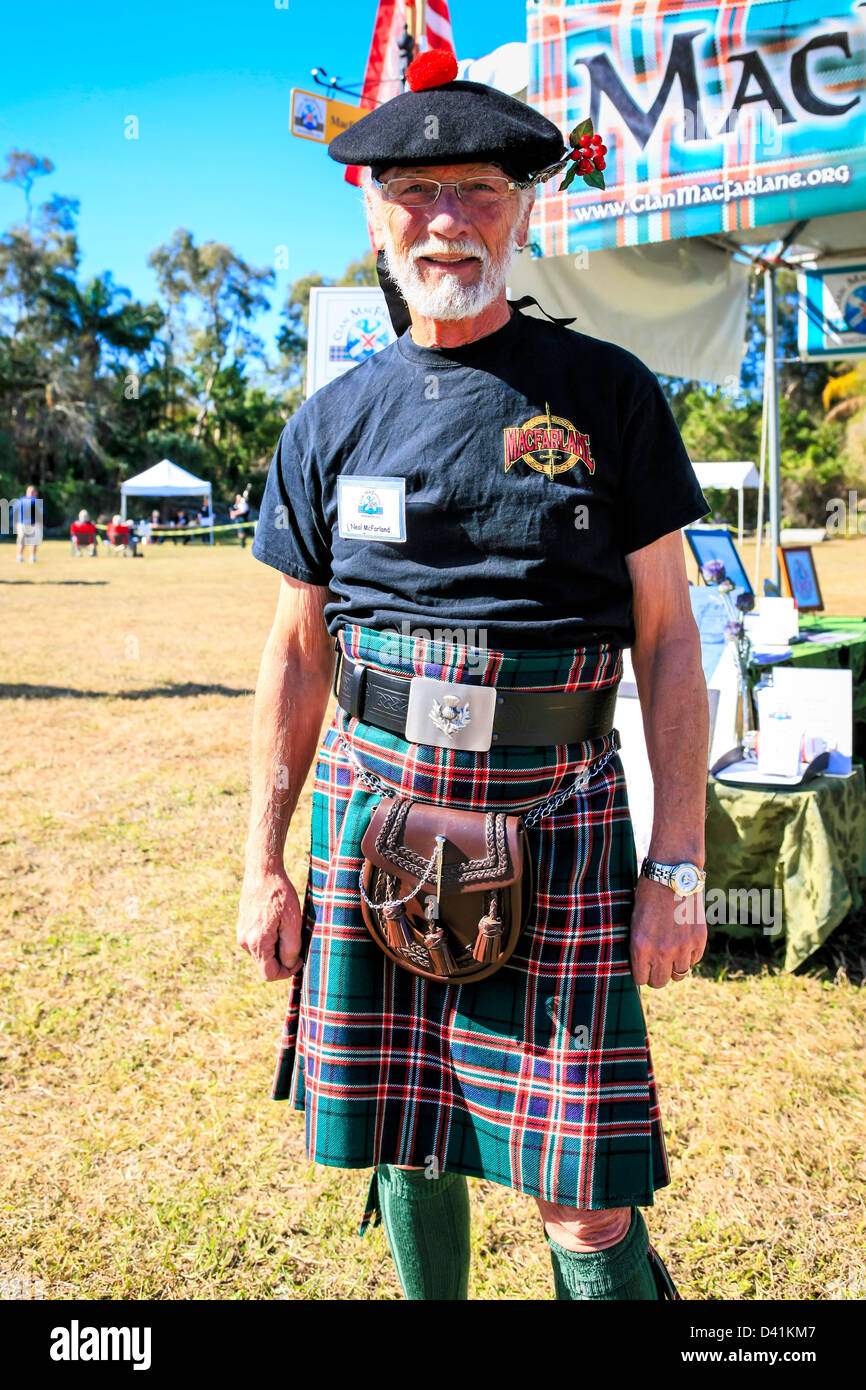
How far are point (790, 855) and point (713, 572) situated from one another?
1.29 meters

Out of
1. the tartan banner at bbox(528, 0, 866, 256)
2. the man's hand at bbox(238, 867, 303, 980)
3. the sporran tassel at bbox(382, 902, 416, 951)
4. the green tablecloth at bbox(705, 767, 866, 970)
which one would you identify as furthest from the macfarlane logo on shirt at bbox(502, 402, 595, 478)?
the tartan banner at bbox(528, 0, 866, 256)

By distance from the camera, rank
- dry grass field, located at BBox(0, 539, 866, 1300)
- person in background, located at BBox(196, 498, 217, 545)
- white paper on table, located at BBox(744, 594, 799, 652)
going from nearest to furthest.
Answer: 1. dry grass field, located at BBox(0, 539, 866, 1300)
2. white paper on table, located at BBox(744, 594, 799, 652)
3. person in background, located at BBox(196, 498, 217, 545)

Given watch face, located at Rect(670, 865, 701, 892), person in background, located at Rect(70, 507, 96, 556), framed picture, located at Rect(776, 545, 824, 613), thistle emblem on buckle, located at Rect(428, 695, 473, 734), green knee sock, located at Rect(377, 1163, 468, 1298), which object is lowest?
green knee sock, located at Rect(377, 1163, 468, 1298)

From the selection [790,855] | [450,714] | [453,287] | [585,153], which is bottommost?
[790,855]

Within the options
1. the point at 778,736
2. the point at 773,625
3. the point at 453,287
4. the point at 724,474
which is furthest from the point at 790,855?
the point at 724,474

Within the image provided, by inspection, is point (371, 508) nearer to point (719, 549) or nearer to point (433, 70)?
point (433, 70)

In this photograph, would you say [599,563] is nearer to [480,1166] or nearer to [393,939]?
[393,939]

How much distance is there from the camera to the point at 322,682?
1.74 m

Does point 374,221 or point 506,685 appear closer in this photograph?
point 506,685

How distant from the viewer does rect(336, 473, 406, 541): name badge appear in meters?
1.44

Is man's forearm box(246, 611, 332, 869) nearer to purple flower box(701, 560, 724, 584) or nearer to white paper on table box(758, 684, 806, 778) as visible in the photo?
white paper on table box(758, 684, 806, 778)

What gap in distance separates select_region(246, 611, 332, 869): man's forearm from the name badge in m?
0.28

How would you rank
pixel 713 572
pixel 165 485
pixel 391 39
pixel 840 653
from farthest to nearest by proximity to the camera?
1. pixel 165 485
2. pixel 391 39
3. pixel 840 653
4. pixel 713 572

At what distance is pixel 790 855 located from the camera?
332 centimetres
